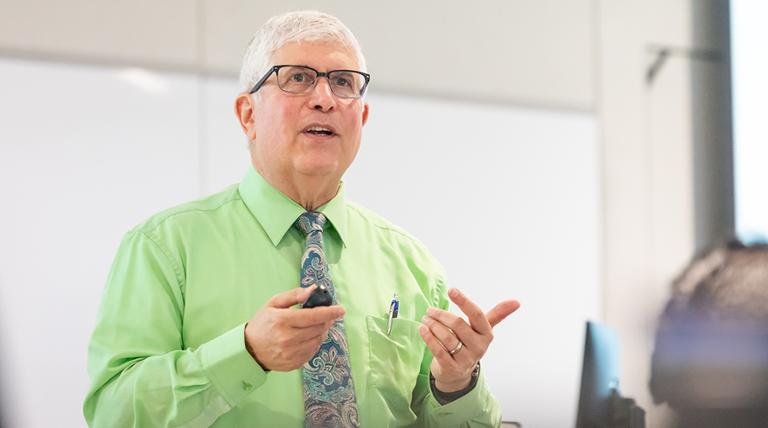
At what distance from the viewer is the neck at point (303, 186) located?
188 cm

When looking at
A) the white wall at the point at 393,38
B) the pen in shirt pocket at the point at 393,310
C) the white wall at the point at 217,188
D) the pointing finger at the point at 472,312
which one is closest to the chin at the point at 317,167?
the pen in shirt pocket at the point at 393,310

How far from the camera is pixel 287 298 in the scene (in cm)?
147

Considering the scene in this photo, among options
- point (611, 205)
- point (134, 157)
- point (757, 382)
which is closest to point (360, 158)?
point (134, 157)

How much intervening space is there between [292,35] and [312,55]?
0.05 m

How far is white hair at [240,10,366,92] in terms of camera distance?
1839 millimetres

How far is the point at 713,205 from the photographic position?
4.43m

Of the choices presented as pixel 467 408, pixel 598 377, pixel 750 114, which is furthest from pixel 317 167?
pixel 750 114

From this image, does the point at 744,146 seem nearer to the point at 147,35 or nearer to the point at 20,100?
the point at 147,35

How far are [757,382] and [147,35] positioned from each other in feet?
9.40

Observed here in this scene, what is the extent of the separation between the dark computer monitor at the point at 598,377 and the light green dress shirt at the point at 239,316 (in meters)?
0.18

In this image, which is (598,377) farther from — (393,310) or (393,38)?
(393,38)

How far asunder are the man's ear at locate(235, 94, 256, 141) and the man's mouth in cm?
15

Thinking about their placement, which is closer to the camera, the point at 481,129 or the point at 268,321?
the point at 268,321

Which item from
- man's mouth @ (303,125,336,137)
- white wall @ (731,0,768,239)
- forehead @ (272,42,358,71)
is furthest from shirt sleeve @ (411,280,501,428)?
white wall @ (731,0,768,239)
